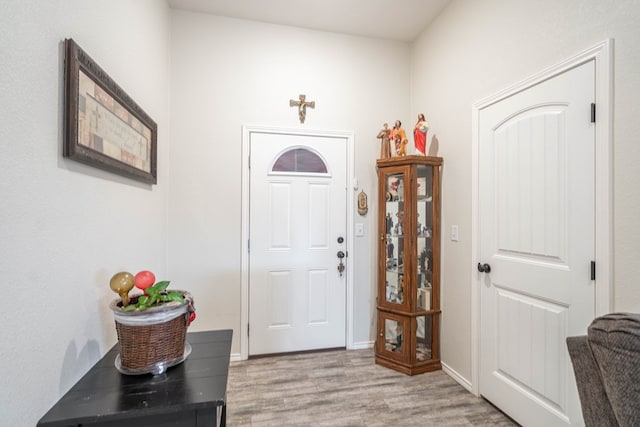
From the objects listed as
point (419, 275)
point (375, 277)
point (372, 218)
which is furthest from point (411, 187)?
point (375, 277)

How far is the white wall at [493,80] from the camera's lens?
1.31 meters

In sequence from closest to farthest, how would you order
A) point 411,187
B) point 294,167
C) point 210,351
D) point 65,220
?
point 65,220, point 210,351, point 411,187, point 294,167

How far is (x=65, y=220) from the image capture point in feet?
3.41

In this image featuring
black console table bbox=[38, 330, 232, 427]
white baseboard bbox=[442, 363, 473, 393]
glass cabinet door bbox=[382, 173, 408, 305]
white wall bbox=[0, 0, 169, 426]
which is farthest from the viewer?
glass cabinet door bbox=[382, 173, 408, 305]

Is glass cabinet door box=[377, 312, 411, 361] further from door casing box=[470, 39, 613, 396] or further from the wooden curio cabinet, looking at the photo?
door casing box=[470, 39, 613, 396]

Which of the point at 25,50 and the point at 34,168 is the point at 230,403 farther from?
the point at 25,50

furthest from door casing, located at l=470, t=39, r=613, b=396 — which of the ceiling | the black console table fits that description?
the black console table

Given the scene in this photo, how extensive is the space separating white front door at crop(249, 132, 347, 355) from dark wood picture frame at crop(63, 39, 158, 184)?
1.10 meters

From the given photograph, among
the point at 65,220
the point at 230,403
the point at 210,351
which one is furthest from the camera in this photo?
the point at 230,403

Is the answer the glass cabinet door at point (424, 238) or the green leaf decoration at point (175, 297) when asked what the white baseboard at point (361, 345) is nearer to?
the glass cabinet door at point (424, 238)

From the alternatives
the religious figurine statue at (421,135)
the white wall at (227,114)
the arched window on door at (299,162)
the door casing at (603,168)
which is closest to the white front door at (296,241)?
the arched window on door at (299,162)

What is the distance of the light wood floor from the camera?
1.90m

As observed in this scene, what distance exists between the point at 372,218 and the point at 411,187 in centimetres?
59

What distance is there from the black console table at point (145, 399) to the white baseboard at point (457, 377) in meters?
1.94
